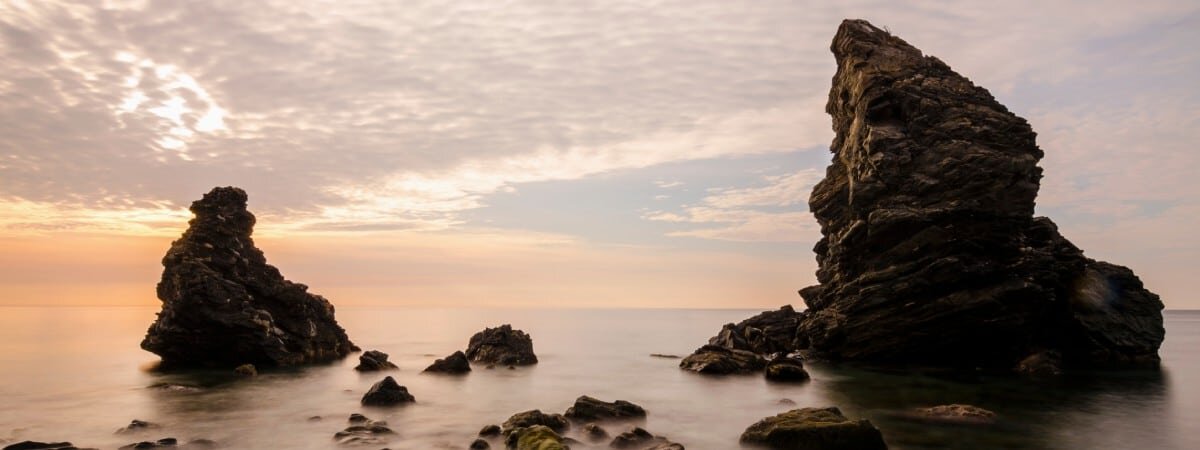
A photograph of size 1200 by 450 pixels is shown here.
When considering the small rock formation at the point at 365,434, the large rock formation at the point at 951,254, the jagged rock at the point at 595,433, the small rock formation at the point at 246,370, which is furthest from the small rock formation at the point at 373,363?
the large rock formation at the point at 951,254

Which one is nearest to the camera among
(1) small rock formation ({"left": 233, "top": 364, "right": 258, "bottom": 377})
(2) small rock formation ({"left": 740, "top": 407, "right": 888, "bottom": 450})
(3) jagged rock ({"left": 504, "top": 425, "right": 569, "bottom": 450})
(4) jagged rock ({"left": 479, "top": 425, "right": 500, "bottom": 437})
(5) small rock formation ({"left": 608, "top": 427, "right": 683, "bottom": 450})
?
(3) jagged rock ({"left": 504, "top": 425, "right": 569, "bottom": 450})

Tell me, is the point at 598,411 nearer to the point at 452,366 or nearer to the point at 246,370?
the point at 452,366

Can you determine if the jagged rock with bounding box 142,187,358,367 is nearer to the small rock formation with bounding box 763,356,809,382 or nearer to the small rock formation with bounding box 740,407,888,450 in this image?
the small rock formation with bounding box 763,356,809,382

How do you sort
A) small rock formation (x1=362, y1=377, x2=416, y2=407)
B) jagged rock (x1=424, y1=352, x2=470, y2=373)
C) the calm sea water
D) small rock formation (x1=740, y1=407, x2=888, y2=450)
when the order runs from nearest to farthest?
small rock formation (x1=740, y1=407, x2=888, y2=450), the calm sea water, small rock formation (x1=362, y1=377, x2=416, y2=407), jagged rock (x1=424, y1=352, x2=470, y2=373)

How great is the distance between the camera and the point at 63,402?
4100cm

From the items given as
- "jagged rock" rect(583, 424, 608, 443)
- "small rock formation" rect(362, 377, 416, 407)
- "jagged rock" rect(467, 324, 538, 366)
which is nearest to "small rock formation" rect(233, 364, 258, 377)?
"small rock formation" rect(362, 377, 416, 407)

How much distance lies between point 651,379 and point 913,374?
18692 millimetres

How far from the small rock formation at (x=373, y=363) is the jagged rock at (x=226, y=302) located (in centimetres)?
607

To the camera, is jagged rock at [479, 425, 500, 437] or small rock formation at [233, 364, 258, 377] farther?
small rock formation at [233, 364, 258, 377]

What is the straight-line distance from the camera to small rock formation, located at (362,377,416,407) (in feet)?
125

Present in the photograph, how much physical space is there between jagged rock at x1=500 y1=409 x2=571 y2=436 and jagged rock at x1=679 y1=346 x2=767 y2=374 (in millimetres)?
27465

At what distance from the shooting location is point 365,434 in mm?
28688

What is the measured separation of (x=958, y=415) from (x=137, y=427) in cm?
3626

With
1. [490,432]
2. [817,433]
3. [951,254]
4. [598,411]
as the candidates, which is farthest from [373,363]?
[951,254]
